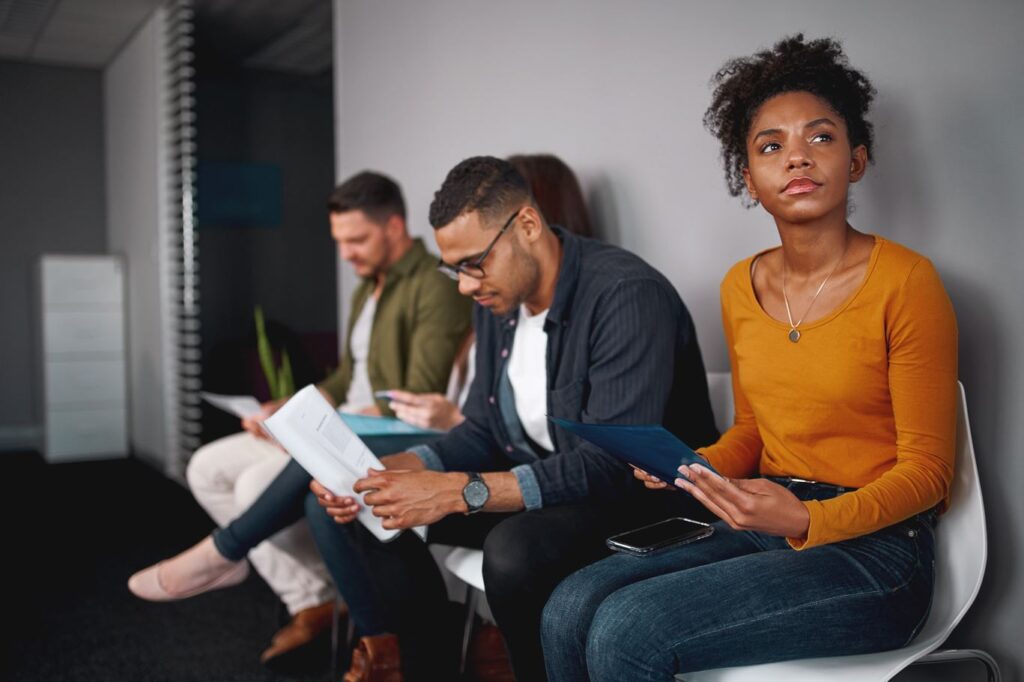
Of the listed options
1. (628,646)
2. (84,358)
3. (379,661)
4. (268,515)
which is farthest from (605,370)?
(84,358)

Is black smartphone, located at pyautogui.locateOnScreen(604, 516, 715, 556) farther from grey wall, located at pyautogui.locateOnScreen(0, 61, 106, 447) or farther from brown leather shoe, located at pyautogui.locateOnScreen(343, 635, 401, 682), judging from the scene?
grey wall, located at pyautogui.locateOnScreen(0, 61, 106, 447)

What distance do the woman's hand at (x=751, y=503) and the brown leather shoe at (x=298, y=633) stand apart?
1.65 meters

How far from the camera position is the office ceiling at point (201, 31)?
226 inches

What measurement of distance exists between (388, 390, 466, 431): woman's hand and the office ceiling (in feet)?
13.2

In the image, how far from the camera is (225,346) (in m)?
6.12

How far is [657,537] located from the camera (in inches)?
60.4

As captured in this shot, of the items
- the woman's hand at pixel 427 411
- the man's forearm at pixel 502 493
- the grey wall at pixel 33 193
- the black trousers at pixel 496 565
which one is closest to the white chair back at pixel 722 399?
the black trousers at pixel 496 565

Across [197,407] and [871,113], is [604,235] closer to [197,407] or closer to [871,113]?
[871,113]

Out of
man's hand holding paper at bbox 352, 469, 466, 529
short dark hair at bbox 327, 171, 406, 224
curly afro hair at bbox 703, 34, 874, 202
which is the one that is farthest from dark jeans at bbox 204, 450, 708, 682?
short dark hair at bbox 327, 171, 406, 224

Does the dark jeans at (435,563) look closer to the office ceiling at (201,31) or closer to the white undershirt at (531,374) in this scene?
the white undershirt at (531,374)

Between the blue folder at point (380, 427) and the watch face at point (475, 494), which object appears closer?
the watch face at point (475, 494)

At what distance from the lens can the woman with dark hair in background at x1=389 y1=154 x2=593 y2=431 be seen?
7.78 ft

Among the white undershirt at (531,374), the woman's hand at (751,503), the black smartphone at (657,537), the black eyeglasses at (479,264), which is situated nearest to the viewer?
the woman's hand at (751,503)

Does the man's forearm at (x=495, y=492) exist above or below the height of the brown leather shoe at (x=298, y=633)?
above
